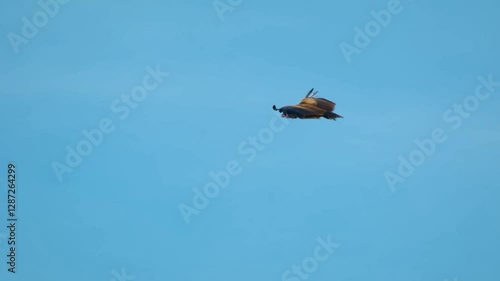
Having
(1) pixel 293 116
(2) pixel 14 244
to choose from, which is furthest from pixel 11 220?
(1) pixel 293 116

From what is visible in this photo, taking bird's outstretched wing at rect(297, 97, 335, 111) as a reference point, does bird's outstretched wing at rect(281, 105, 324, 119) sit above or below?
below

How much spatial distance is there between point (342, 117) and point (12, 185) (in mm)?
20161

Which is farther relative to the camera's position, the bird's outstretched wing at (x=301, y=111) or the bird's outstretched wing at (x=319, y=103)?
the bird's outstretched wing at (x=319, y=103)

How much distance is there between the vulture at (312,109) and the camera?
242 feet

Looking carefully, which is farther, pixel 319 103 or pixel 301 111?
pixel 319 103

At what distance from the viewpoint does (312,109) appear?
7431 centimetres

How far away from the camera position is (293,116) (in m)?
73.9

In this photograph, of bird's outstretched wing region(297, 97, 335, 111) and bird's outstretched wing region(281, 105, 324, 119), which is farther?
bird's outstretched wing region(297, 97, 335, 111)

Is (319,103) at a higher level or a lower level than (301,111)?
A: higher

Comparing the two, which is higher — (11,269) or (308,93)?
(308,93)

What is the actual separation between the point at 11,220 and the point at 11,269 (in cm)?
291

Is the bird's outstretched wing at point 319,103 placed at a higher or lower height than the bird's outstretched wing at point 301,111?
higher

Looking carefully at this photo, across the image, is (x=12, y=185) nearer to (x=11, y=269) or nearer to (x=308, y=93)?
(x=11, y=269)

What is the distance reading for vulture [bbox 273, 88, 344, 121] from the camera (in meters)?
73.8
